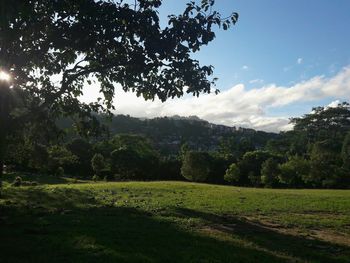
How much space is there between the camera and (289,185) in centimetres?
7819

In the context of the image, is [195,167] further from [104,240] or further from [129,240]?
[104,240]

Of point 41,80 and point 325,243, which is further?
point 41,80

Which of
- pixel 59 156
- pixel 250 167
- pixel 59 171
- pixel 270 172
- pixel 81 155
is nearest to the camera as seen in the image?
pixel 59 156

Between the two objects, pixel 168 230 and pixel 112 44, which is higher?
pixel 112 44

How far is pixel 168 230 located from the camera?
16.5 meters

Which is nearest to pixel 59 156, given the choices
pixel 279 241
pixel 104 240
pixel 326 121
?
pixel 104 240

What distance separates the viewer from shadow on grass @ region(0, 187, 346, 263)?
12.2 metres

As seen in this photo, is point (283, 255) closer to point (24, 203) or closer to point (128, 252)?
point (128, 252)

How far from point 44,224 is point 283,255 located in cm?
931

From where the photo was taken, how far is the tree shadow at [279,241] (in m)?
13.3

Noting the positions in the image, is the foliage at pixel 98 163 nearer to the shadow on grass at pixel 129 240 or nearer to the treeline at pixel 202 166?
the treeline at pixel 202 166

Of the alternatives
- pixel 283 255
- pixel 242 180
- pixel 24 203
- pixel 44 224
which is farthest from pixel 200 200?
pixel 242 180

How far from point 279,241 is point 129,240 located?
542 centimetres

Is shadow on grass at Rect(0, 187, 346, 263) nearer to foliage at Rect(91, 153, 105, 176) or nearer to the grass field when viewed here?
the grass field
